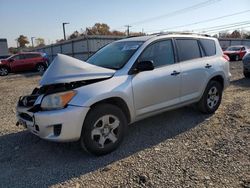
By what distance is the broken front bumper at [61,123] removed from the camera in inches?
150

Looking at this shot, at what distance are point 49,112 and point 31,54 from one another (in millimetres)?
19808

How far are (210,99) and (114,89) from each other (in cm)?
280

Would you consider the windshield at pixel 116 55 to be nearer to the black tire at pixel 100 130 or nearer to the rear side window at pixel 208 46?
the black tire at pixel 100 130

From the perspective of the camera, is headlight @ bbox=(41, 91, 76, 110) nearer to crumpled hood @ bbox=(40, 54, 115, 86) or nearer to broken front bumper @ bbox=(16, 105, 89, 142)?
broken front bumper @ bbox=(16, 105, 89, 142)

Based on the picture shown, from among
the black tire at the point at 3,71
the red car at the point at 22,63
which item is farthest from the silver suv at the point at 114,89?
the black tire at the point at 3,71

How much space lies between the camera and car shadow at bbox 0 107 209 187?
371 centimetres

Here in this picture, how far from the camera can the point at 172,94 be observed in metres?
5.14

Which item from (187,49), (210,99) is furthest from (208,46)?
(210,99)

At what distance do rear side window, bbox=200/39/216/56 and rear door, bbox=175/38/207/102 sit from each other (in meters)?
0.21

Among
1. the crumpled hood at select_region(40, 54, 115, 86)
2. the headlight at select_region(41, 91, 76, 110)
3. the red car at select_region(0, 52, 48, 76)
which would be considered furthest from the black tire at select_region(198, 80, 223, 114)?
the red car at select_region(0, 52, 48, 76)

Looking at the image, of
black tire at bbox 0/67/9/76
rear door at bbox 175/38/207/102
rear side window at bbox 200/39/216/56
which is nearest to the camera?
rear door at bbox 175/38/207/102

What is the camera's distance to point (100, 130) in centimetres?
416

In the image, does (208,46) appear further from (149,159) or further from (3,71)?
(3,71)

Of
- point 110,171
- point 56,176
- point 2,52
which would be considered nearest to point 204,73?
point 110,171
